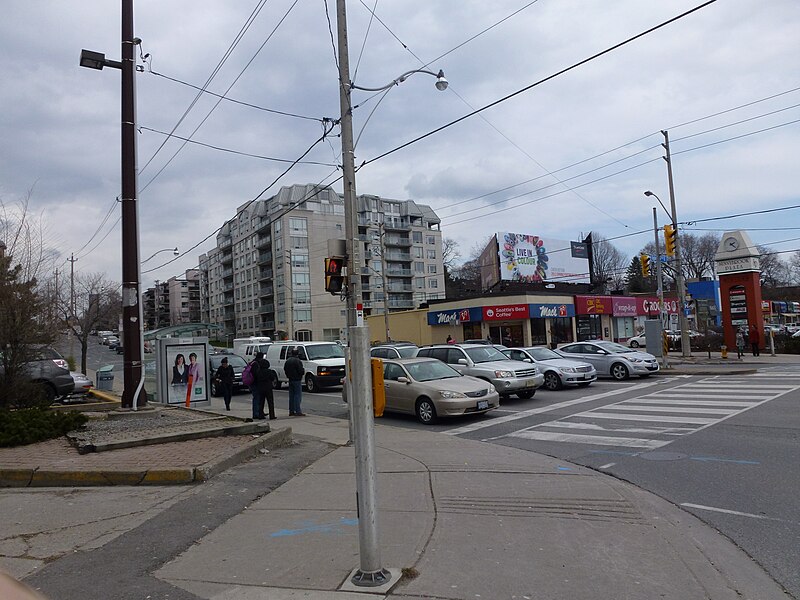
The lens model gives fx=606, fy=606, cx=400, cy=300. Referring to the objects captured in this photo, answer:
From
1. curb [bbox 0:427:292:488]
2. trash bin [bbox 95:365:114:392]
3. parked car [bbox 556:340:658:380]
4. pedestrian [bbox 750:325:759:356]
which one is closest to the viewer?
curb [bbox 0:427:292:488]

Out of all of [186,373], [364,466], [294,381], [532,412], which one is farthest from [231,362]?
[364,466]

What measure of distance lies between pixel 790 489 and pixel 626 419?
5.57 meters

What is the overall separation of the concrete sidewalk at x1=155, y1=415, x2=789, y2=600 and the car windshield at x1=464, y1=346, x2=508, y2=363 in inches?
393

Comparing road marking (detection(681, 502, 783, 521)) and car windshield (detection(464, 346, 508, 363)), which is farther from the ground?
car windshield (detection(464, 346, 508, 363))

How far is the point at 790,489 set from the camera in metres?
6.89

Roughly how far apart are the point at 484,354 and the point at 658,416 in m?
6.31

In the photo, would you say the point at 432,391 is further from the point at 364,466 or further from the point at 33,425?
the point at 364,466

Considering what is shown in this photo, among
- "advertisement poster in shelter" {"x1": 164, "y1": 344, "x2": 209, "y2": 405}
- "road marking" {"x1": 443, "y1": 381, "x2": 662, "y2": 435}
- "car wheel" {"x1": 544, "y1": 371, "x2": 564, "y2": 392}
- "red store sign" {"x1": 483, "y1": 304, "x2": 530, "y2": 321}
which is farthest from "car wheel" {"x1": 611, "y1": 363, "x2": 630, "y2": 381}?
"red store sign" {"x1": 483, "y1": 304, "x2": 530, "y2": 321}

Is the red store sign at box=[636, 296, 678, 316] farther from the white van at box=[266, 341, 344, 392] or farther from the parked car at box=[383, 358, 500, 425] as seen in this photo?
the parked car at box=[383, 358, 500, 425]

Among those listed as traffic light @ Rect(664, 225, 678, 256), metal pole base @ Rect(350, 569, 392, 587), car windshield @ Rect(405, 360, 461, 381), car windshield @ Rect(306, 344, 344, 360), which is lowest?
metal pole base @ Rect(350, 569, 392, 587)

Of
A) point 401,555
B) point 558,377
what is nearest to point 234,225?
point 558,377

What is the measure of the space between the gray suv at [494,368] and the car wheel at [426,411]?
3.00 metres

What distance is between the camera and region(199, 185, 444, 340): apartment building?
79562mm

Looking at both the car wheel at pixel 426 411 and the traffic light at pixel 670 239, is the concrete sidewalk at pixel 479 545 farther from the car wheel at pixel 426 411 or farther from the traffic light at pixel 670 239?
the traffic light at pixel 670 239
